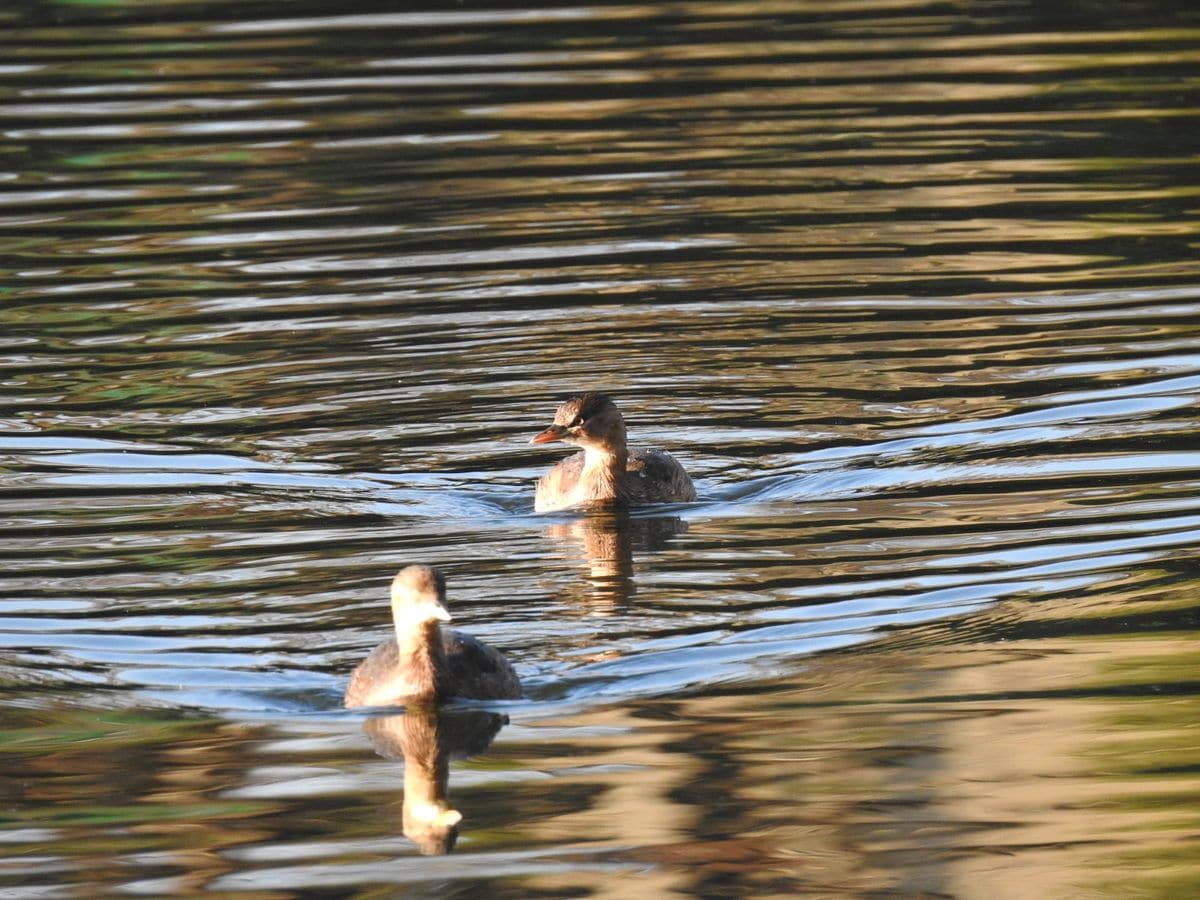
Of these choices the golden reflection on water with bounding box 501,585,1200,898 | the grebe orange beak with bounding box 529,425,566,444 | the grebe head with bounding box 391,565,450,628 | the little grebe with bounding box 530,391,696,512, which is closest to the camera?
the golden reflection on water with bounding box 501,585,1200,898

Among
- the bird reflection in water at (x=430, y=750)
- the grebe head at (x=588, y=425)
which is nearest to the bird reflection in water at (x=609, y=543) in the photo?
the grebe head at (x=588, y=425)

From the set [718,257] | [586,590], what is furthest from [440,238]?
[586,590]

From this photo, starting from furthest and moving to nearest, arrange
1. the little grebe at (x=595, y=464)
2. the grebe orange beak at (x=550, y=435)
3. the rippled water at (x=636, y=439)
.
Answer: the grebe orange beak at (x=550, y=435), the little grebe at (x=595, y=464), the rippled water at (x=636, y=439)

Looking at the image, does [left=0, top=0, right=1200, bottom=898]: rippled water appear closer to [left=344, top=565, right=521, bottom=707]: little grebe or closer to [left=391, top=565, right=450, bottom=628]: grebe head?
[left=344, top=565, right=521, bottom=707]: little grebe

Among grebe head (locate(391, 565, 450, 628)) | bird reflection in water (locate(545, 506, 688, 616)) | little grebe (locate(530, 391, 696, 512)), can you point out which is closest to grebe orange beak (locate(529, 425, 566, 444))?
little grebe (locate(530, 391, 696, 512))

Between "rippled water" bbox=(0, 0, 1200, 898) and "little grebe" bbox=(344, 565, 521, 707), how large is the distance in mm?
118

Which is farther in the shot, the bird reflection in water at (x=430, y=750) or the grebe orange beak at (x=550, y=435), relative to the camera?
the grebe orange beak at (x=550, y=435)

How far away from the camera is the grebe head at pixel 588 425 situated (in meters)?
13.4

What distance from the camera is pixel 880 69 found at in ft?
77.7

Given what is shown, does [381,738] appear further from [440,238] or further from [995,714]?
[440,238]

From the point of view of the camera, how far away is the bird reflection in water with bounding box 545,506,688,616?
37.7ft

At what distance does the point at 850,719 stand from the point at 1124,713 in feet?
3.29

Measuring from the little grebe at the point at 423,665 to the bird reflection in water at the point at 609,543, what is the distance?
4.53 feet

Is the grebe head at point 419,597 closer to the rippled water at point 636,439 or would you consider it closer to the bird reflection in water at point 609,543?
the rippled water at point 636,439
